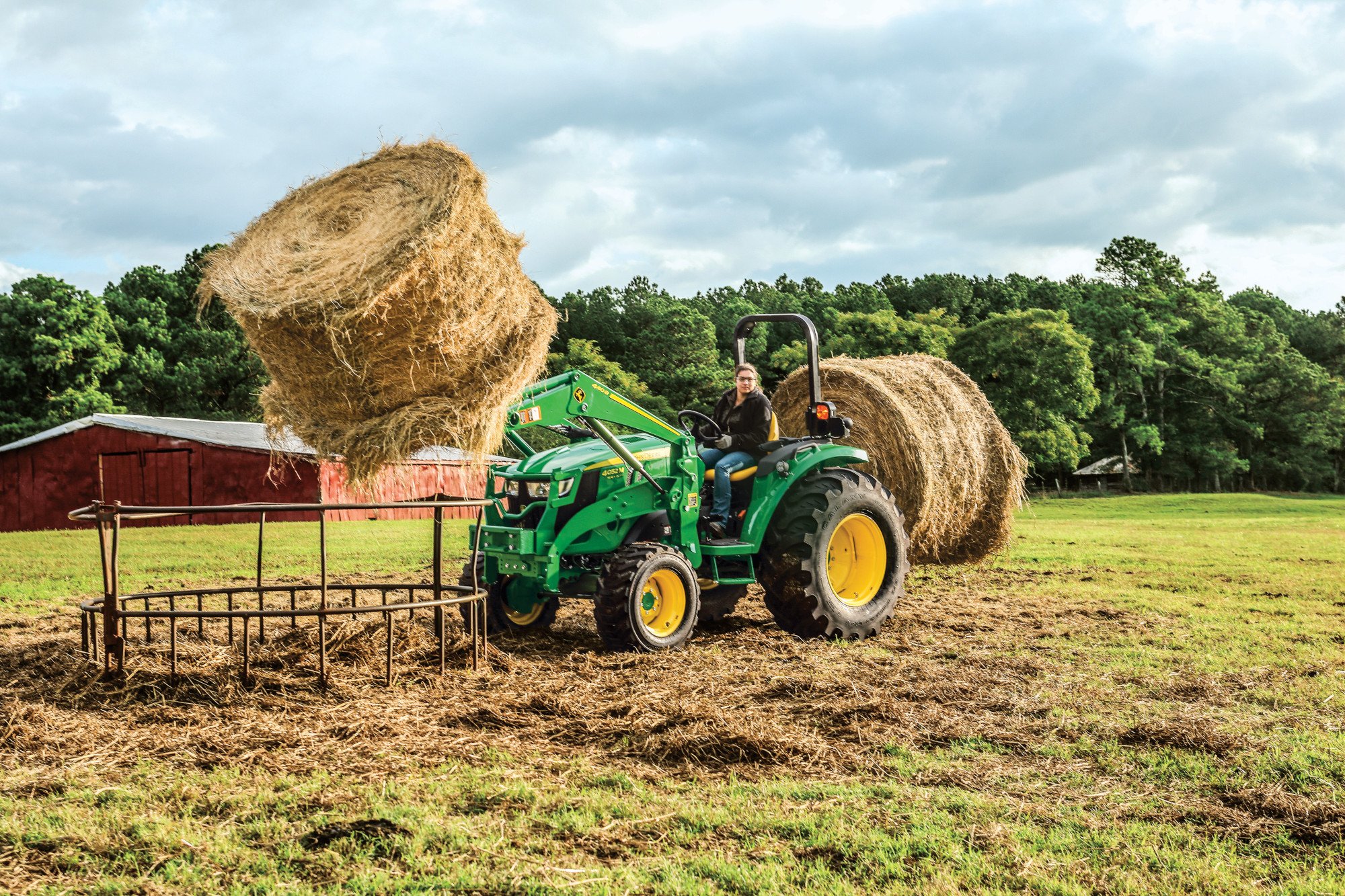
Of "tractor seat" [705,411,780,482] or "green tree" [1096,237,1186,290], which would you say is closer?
"tractor seat" [705,411,780,482]

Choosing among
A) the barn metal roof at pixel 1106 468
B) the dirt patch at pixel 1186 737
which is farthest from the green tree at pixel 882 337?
the dirt patch at pixel 1186 737

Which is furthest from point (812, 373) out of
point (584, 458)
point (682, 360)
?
point (682, 360)

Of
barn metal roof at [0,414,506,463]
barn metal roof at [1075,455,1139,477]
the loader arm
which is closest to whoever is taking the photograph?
the loader arm

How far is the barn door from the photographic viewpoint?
2655 centimetres

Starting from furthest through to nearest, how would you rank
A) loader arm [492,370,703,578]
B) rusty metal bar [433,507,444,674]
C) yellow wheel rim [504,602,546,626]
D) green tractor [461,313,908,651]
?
yellow wheel rim [504,602,546,626]
green tractor [461,313,908,651]
loader arm [492,370,703,578]
rusty metal bar [433,507,444,674]

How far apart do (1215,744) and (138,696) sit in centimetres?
525

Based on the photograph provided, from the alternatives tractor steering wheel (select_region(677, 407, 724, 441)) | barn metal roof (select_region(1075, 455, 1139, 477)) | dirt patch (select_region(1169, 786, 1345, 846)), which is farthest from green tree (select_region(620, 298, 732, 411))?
dirt patch (select_region(1169, 786, 1345, 846))

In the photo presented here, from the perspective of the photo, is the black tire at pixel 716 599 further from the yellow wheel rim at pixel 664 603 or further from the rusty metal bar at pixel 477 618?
the rusty metal bar at pixel 477 618

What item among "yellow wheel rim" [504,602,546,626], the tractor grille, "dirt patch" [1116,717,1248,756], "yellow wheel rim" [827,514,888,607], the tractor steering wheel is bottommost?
"dirt patch" [1116,717,1248,756]

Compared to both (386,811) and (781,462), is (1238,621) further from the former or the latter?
(386,811)

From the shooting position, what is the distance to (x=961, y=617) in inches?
352

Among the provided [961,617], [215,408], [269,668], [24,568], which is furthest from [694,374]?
[269,668]

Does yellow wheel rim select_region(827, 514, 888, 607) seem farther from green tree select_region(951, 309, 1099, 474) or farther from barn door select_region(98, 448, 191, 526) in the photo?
green tree select_region(951, 309, 1099, 474)

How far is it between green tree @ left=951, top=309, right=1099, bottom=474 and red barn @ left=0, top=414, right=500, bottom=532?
22712 mm
